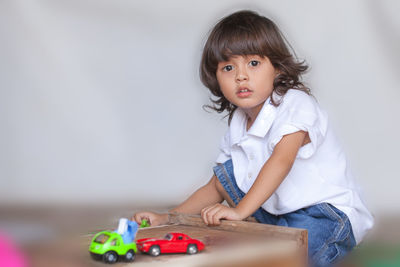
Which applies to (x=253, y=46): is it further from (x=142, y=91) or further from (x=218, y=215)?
(x=142, y=91)

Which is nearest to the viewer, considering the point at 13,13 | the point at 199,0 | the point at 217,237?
the point at 217,237

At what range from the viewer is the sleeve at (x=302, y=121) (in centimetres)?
128

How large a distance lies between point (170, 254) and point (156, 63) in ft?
4.88

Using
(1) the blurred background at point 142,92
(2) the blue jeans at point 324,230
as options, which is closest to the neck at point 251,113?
(2) the blue jeans at point 324,230

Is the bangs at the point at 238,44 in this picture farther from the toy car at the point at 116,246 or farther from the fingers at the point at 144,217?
the toy car at the point at 116,246

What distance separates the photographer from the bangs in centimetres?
135

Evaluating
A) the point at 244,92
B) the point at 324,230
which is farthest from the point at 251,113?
the point at 324,230

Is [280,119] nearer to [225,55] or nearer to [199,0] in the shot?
[225,55]

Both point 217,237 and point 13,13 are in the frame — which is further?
point 13,13

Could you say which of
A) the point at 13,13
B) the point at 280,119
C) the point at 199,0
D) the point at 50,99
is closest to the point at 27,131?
the point at 50,99

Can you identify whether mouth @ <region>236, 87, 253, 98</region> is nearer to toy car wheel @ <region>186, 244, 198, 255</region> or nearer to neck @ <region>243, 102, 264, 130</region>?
neck @ <region>243, 102, 264, 130</region>

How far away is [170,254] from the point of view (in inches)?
36.5

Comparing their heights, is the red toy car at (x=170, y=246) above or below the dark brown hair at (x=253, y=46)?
below

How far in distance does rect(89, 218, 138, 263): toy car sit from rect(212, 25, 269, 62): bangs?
566 millimetres
